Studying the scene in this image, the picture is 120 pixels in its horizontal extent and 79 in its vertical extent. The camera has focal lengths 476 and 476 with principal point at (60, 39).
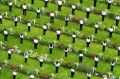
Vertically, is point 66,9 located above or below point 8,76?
above

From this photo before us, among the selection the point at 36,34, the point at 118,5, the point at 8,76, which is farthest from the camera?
the point at 118,5

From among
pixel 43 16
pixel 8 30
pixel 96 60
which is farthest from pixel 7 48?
pixel 96 60

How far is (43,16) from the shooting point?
103 ft

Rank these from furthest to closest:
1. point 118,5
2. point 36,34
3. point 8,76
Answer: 1. point 118,5
2. point 36,34
3. point 8,76

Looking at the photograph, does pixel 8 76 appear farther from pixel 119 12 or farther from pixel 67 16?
pixel 119 12

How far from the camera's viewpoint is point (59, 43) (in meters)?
29.6

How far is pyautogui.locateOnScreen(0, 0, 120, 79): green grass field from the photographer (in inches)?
1110

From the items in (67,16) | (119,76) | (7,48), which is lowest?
(119,76)

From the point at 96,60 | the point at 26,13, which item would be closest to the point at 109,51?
the point at 96,60

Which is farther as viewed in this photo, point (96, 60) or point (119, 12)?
point (119, 12)

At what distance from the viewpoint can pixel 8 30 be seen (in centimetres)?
3028

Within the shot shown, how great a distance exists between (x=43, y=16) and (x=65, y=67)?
14.8ft

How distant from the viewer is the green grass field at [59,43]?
92.5 feet

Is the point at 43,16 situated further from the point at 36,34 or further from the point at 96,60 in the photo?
the point at 96,60
